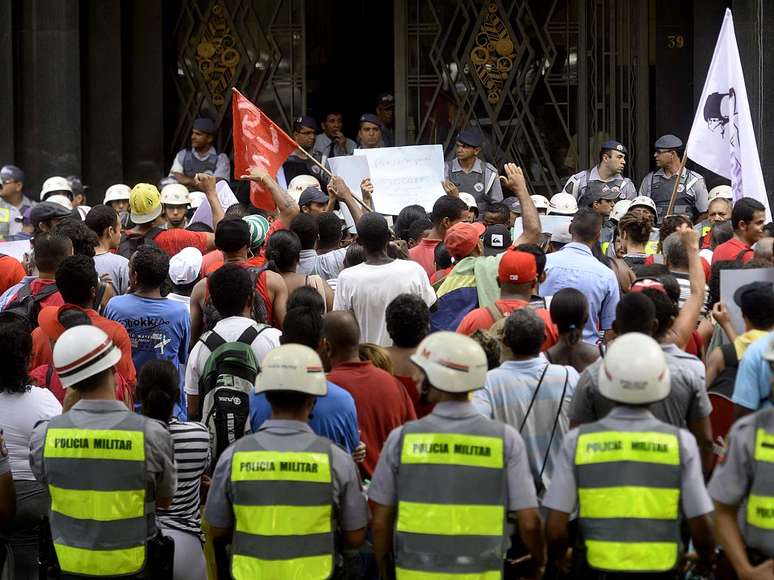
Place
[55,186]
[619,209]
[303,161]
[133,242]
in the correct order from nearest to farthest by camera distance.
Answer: [133,242] → [619,209] → [55,186] → [303,161]

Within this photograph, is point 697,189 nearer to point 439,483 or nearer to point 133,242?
point 133,242

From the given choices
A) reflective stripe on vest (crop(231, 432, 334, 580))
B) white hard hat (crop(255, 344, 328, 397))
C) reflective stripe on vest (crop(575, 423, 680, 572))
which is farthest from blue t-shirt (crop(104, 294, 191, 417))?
reflective stripe on vest (crop(575, 423, 680, 572))

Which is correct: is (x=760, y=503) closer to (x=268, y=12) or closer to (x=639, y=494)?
(x=639, y=494)

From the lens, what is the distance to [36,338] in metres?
7.68

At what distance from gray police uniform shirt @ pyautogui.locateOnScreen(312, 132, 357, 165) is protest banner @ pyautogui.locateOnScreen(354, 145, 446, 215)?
10.6 ft

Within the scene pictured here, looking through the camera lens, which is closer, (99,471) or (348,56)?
(99,471)

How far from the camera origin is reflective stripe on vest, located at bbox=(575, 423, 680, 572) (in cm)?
527

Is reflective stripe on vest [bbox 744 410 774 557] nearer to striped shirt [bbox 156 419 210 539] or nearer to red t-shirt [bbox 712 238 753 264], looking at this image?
striped shirt [bbox 156 419 210 539]

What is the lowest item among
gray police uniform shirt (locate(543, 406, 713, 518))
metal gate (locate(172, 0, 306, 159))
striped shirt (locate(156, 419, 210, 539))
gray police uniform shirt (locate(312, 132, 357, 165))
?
striped shirt (locate(156, 419, 210, 539))

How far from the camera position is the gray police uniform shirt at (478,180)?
13.8 meters

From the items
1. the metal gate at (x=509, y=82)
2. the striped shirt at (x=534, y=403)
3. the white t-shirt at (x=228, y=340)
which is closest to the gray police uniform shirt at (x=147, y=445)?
the white t-shirt at (x=228, y=340)

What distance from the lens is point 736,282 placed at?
7.43 metres

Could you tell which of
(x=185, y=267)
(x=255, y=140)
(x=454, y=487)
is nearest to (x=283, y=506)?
(x=454, y=487)

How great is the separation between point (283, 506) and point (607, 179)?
8.60 meters
